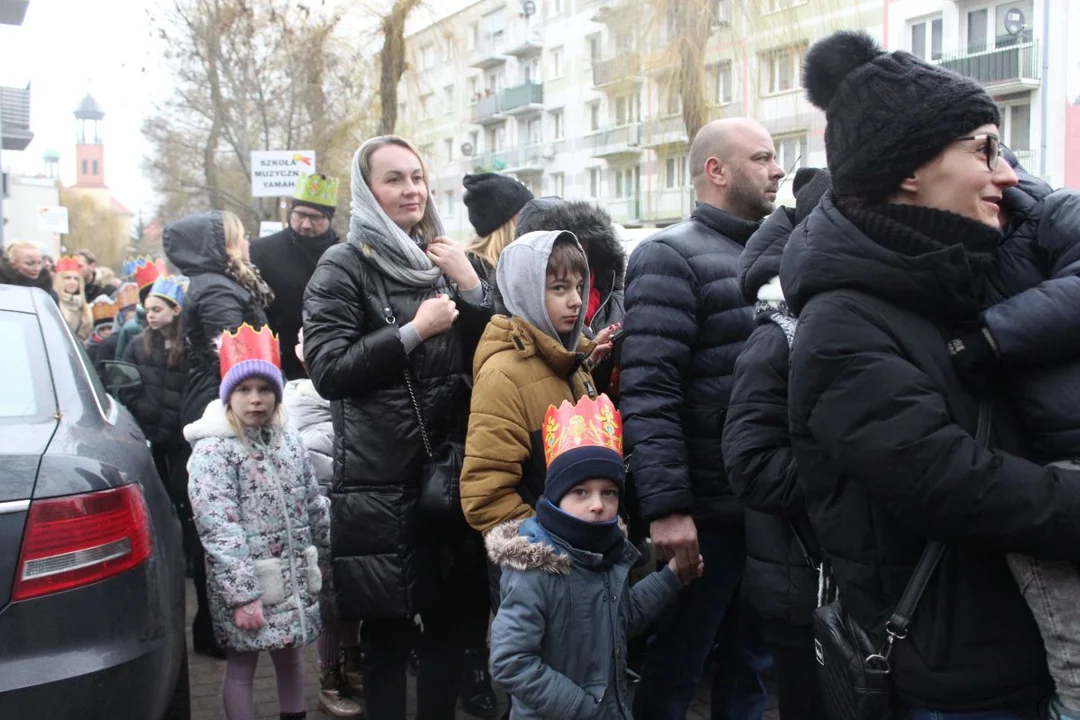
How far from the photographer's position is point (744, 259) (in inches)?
112

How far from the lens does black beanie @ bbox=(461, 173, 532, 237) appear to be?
4.39m

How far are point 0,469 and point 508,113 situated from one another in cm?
4904

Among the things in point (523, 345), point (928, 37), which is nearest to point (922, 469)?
point (523, 345)

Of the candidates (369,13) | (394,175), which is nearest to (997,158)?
(394,175)

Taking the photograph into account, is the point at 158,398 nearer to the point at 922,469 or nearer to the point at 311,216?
the point at 311,216

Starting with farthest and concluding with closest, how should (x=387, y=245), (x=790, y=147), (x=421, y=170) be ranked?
(x=790, y=147), (x=421, y=170), (x=387, y=245)

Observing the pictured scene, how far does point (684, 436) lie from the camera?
10.9 feet

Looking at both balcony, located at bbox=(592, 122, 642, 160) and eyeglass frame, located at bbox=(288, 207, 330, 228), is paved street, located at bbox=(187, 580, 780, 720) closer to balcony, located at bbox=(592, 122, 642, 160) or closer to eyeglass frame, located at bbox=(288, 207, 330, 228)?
eyeglass frame, located at bbox=(288, 207, 330, 228)

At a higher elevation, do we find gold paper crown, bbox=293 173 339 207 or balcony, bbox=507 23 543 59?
balcony, bbox=507 23 543 59

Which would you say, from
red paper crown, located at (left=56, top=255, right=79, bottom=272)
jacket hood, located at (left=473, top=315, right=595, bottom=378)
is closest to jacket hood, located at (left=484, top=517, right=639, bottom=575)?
jacket hood, located at (left=473, top=315, right=595, bottom=378)

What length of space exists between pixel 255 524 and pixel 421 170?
1.40 meters

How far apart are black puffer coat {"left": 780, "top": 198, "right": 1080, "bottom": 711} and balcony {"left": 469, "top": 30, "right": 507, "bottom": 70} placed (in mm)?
51304

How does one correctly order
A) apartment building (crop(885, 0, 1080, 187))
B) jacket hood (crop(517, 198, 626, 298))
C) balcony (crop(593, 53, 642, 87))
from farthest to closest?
apartment building (crop(885, 0, 1080, 187)) < balcony (crop(593, 53, 642, 87)) < jacket hood (crop(517, 198, 626, 298))

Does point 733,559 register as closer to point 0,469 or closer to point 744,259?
point 744,259
